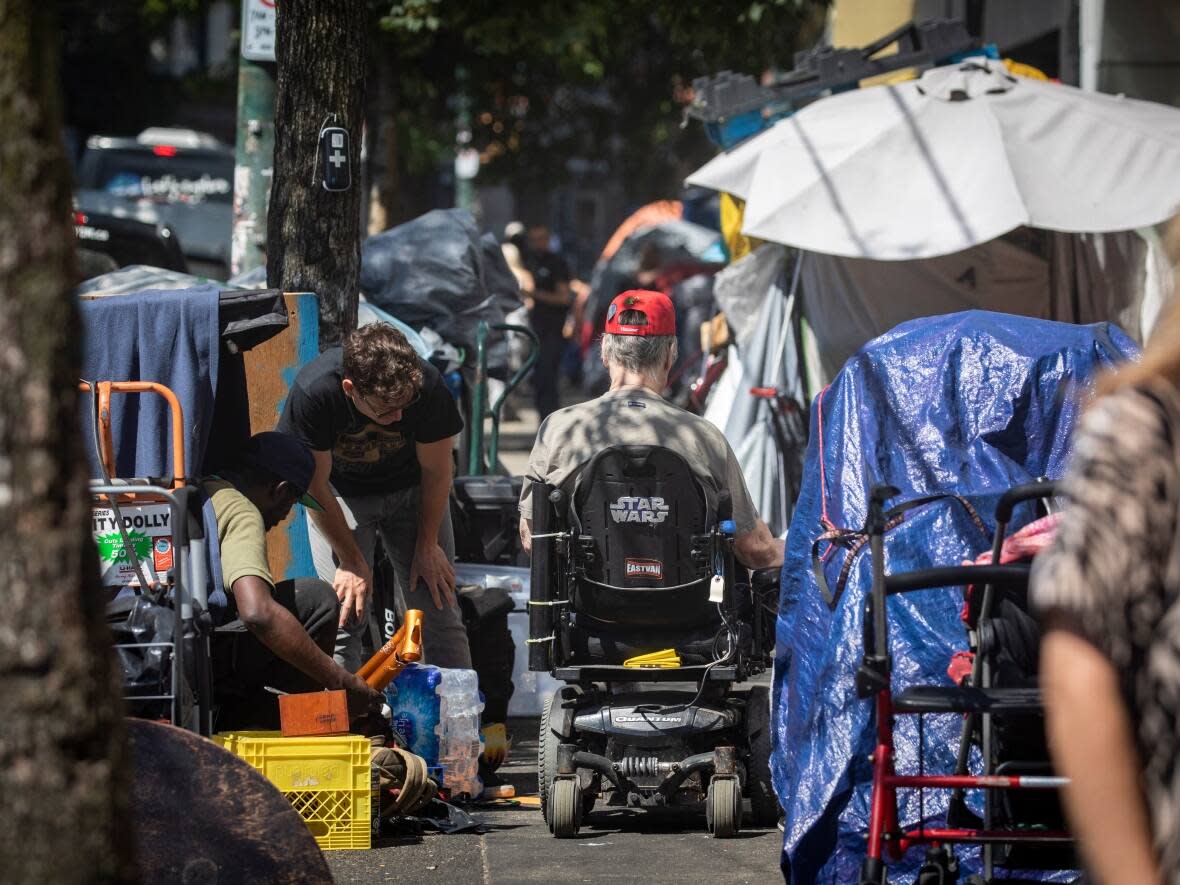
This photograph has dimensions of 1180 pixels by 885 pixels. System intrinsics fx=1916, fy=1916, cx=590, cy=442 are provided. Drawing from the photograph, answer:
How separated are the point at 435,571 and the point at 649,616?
1191 mm

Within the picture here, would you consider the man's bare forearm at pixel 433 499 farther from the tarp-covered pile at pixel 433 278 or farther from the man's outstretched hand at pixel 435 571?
the tarp-covered pile at pixel 433 278

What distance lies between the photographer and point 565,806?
612 centimetres

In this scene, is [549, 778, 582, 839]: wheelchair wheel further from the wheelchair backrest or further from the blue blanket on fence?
the blue blanket on fence

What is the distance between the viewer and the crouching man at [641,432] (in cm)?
636

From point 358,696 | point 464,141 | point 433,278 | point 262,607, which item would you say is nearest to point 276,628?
point 262,607

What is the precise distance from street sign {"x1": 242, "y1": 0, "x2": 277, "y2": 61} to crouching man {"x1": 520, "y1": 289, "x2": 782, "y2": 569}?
3.55m

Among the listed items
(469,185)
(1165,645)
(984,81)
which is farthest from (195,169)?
(1165,645)

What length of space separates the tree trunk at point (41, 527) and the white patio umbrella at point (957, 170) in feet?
21.6

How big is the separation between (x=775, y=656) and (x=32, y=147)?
11.5 ft

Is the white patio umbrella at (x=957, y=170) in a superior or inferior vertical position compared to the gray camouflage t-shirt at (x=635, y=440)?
superior

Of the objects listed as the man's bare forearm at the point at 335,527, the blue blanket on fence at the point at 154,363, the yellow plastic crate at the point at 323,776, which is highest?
the blue blanket on fence at the point at 154,363

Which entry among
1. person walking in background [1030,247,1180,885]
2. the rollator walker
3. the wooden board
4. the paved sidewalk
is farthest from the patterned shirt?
the wooden board

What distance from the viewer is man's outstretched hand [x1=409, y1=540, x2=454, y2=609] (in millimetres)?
7195

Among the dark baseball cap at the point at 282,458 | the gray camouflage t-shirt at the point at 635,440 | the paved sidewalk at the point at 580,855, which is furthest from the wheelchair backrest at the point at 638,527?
the dark baseball cap at the point at 282,458
